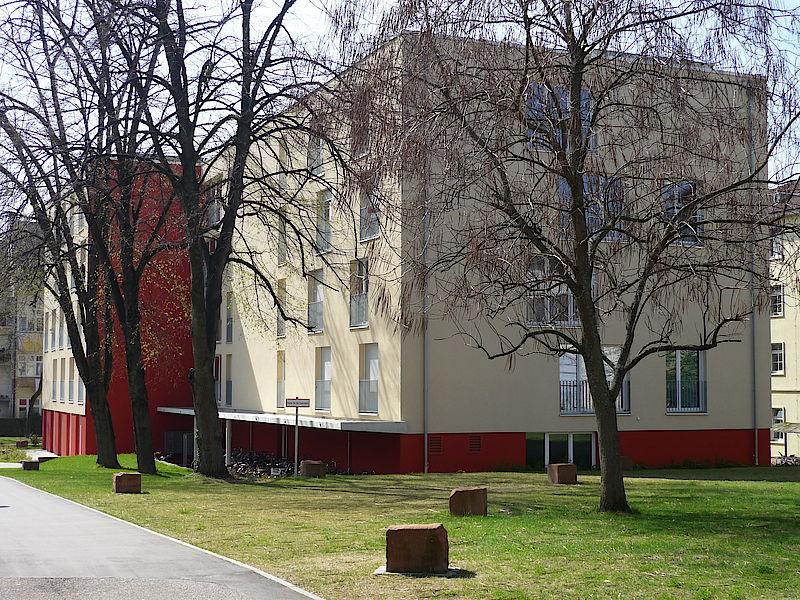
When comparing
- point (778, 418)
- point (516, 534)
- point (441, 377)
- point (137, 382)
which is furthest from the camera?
point (778, 418)

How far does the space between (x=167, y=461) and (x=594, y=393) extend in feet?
106

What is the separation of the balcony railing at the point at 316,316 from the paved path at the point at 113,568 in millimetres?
20620

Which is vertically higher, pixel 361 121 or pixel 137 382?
pixel 361 121

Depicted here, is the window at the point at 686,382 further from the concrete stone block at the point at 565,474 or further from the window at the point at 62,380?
the window at the point at 62,380

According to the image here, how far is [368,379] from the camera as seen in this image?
32.1m

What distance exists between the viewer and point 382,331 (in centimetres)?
3128

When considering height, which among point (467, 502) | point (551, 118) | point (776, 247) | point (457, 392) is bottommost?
point (467, 502)

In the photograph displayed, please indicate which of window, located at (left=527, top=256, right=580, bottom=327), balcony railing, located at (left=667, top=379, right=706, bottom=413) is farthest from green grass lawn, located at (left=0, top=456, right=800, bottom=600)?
balcony railing, located at (left=667, top=379, right=706, bottom=413)

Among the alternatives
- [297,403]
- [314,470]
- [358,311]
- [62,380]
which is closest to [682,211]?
[297,403]

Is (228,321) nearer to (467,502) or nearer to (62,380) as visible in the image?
(62,380)

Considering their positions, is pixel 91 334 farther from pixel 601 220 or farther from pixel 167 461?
pixel 601 220

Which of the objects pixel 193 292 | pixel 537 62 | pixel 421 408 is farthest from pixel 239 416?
pixel 537 62

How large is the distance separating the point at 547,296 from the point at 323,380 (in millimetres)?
21296

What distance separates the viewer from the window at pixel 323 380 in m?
34.9
